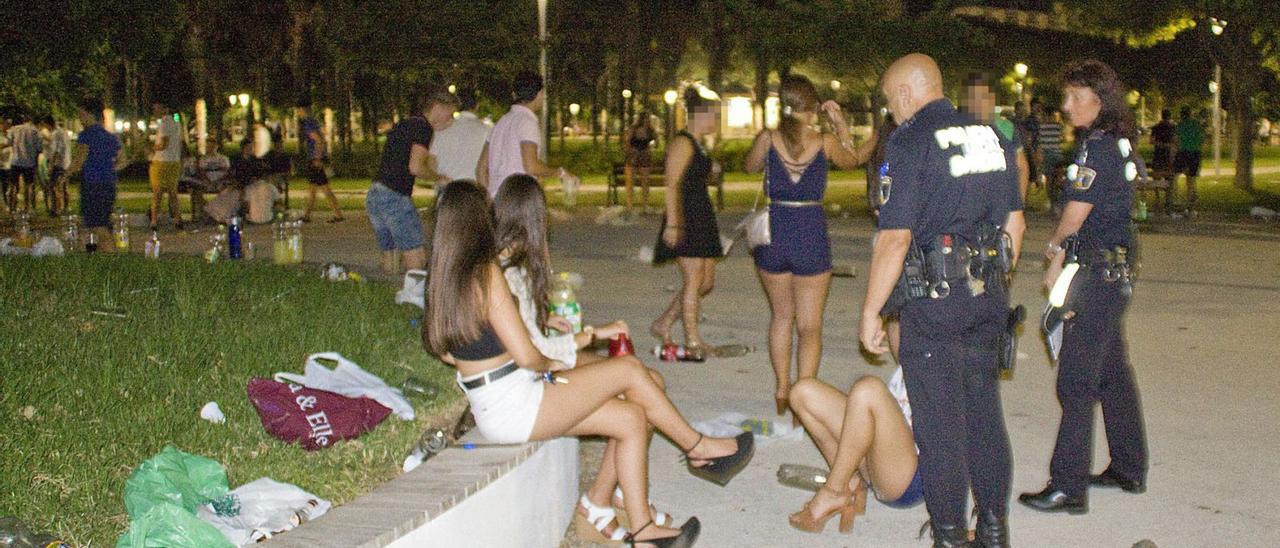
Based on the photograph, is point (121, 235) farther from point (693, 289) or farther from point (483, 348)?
point (483, 348)

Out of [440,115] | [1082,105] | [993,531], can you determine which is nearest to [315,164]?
[440,115]

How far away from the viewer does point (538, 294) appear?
565cm

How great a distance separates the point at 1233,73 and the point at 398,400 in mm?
22500

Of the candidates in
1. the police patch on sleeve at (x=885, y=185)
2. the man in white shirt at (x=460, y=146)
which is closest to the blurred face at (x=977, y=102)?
the police patch on sleeve at (x=885, y=185)

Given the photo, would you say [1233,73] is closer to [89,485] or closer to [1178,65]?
[89,485]

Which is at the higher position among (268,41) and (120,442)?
(268,41)

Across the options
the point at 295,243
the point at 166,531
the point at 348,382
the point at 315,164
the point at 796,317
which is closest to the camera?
the point at 166,531

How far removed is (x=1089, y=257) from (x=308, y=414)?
3.26 metres

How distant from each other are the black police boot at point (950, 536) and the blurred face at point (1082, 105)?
68.0 inches

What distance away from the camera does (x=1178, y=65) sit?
55.2m

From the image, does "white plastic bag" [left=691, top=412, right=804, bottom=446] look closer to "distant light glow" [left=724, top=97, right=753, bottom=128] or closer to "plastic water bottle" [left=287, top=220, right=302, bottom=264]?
"plastic water bottle" [left=287, top=220, right=302, bottom=264]

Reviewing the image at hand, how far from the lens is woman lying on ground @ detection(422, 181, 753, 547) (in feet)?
16.9

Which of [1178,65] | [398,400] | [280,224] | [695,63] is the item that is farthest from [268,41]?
[398,400]

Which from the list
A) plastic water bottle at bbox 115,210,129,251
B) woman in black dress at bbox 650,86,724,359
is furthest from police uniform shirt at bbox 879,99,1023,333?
plastic water bottle at bbox 115,210,129,251
